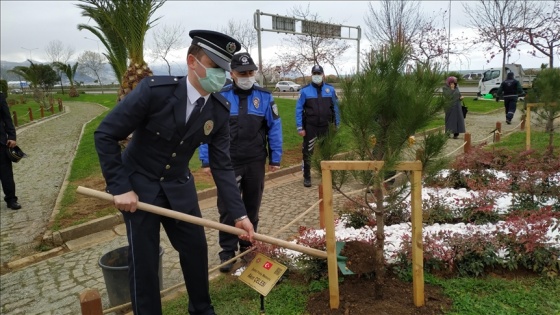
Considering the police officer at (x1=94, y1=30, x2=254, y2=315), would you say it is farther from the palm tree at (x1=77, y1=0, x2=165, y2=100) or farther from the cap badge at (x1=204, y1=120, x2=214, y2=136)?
the palm tree at (x1=77, y1=0, x2=165, y2=100)

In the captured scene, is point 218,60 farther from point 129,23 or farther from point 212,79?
point 129,23

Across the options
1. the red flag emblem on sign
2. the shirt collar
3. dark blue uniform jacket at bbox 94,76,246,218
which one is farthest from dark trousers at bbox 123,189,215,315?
the shirt collar

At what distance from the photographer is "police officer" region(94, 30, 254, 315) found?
2.50 meters

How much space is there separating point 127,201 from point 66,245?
10.8 ft

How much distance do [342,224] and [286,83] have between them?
3841 cm

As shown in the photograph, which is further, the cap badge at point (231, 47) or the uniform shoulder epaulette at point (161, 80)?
the cap badge at point (231, 47)

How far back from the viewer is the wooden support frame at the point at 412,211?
9.04 ft

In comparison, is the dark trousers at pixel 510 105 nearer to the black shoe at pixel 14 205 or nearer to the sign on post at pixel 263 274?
the sign on post at pixel 263 274

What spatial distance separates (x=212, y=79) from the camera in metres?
2.64

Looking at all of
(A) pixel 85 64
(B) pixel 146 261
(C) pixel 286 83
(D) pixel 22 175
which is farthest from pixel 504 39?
(A) pixel 85 64

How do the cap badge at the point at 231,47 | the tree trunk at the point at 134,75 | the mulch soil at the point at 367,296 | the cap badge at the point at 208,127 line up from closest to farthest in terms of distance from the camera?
the cap badge at the point at 231,47, the cap badge at the point at 208,127, the mulch soil at the point at 367,296, the tree trunk at the point at 134,75

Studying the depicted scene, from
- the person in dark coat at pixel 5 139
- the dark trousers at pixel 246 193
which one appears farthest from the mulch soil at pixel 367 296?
the person in dark coat at pixel 5 139

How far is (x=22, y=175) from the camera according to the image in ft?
31.5

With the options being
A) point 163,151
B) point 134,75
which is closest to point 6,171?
point 134,75
